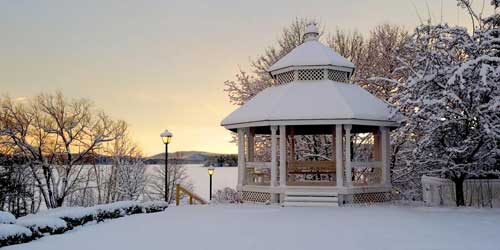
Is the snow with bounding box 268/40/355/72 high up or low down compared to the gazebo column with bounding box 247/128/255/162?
up

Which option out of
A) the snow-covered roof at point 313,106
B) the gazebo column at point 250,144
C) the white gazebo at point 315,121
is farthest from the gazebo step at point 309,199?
the gazebo column at point 250,144

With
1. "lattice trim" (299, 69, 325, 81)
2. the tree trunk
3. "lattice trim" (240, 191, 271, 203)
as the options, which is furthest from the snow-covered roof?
the tree trunk

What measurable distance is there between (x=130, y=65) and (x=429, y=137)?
14.0m

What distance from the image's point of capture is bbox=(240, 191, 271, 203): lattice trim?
15109 mm

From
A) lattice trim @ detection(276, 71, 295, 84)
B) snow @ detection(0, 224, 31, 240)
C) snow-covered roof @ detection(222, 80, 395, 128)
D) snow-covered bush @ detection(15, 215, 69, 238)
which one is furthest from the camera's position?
lattice trim @ detection(276, 71, 295, 84)

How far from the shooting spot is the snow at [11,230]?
26.9 ft

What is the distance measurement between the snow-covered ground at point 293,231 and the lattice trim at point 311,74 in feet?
17.5

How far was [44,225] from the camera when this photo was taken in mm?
9273

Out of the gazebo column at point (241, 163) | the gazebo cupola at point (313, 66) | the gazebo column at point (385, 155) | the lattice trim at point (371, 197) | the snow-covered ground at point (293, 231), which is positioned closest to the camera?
the snow-covered ground at point (293, 231)

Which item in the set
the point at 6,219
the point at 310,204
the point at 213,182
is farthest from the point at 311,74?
the point at 213,182

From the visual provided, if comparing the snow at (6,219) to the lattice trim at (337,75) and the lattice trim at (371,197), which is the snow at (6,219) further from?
the lattice trim at (337,75)

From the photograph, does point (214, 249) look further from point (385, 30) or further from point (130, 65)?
point (385, 30)

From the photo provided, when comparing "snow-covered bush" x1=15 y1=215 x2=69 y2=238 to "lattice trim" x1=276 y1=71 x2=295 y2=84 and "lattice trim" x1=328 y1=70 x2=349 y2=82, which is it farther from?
"lattice trim" x1=328 y1=70 x2=349 y2=82

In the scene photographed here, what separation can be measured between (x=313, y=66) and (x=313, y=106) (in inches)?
84.2
